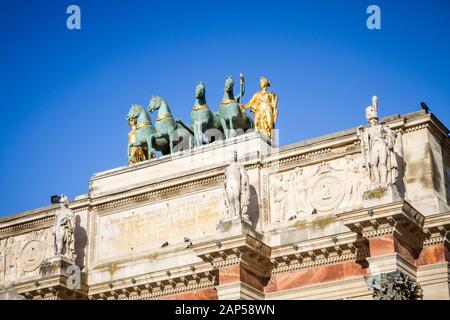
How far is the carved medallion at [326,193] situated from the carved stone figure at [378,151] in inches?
75.4

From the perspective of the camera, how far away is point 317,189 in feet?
97.8

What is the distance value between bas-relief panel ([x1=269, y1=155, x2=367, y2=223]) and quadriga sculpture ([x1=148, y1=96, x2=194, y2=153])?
4.83 meters

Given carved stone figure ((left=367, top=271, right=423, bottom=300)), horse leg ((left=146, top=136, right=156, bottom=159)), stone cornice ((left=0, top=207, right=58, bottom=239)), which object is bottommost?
carved stone figure ((left=367, top=271, right=423, bottom=300))

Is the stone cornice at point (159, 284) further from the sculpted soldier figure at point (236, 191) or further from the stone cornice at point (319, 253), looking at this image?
the stone cornice at point (319, 253)

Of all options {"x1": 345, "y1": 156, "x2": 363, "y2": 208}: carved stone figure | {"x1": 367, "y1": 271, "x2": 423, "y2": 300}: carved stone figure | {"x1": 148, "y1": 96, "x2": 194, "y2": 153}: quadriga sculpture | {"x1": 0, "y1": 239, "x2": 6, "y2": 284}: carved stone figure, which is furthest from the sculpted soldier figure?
{"x1": 0, "y1": 239, "x2": 6, "y2": 284}: carved stone figure

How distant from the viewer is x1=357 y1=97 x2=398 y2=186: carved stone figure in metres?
27.2

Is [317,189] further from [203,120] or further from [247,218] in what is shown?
[203,120]

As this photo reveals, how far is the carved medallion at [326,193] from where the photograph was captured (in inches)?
1156

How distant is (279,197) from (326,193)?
61.3 inches

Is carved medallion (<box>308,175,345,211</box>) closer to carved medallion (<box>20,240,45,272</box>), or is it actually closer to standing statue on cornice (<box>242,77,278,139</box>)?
standing statue on cornice (<box>242,77,278,139</box>)

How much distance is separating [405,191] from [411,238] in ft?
5.47
